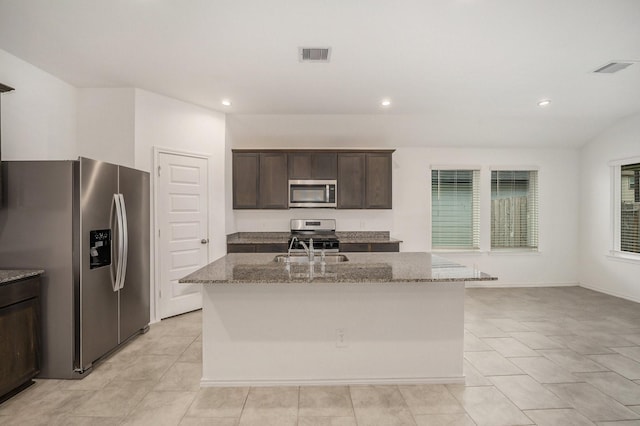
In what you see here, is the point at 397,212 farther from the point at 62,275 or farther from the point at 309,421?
the point at 62,275

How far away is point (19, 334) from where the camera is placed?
8.09 ft

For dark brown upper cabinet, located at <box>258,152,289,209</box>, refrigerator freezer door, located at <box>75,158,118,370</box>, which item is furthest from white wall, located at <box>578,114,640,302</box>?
refrigerator freezer door, located at <box>75,158,118,370</box>

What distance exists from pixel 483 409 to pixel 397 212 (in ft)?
12.3

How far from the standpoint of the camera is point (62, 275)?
8.78ft

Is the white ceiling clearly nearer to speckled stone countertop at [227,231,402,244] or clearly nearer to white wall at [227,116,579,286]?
white wall at [227,116,579,286]

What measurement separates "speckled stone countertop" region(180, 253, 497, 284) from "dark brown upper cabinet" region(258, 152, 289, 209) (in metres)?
2.24

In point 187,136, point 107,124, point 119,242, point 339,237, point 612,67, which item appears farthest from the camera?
point 339,237

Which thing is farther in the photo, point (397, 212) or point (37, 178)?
point (397, 212)

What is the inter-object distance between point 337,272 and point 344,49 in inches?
78.2

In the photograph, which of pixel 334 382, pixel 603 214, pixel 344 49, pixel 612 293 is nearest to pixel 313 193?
pixel 344 49

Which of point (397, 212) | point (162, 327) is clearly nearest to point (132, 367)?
point (162, 327)

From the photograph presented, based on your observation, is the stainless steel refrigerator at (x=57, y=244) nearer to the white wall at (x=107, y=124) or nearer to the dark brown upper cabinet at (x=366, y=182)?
the white wall at (x=107, y=124)

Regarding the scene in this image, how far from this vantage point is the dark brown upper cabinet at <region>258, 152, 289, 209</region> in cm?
516

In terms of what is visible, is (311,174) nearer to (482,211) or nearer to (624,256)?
(482,211)
